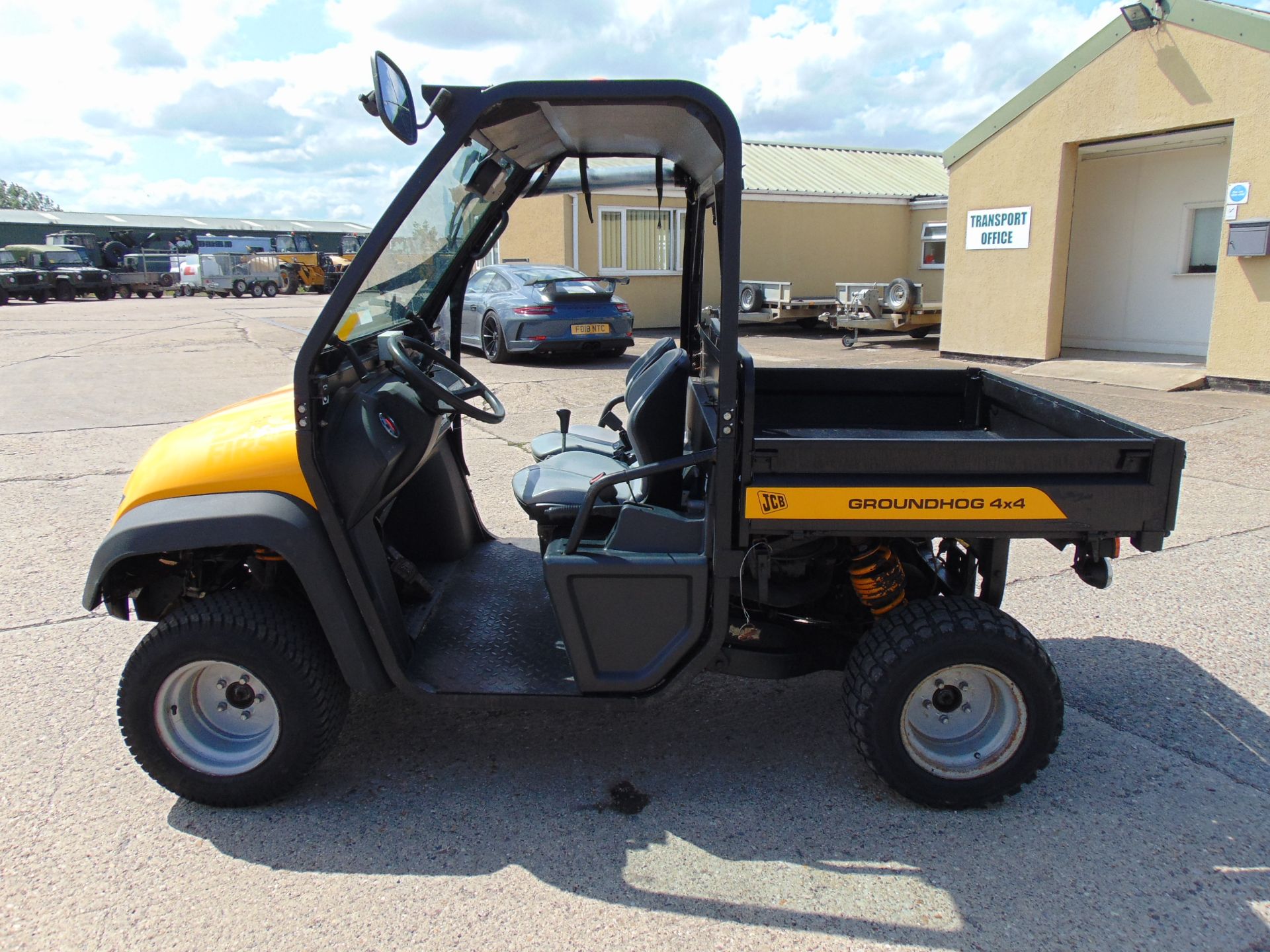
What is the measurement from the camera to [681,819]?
2.74 metres

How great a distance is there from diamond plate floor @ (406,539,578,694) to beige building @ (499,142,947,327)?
44.1 ft

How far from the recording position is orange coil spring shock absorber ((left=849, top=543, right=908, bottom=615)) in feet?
9.53

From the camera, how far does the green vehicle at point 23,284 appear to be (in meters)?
31.9

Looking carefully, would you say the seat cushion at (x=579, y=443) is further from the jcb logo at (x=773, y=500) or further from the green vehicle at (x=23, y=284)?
the green vehicle at (x=23, y=284)

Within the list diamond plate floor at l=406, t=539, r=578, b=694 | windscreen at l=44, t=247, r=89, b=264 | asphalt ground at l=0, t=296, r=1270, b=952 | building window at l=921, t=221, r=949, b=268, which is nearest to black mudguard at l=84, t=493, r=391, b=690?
diamond plate floor at l=406, t=539, r=578, b=694

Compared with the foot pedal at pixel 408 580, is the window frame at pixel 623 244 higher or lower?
higher

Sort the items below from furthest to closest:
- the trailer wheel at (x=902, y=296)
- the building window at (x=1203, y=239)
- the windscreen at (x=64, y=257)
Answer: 1. the windscreen at (x=64, y=257)
2. the trailer wheel at (x=902, y=296)
3. the building window at (x=1203, y=239)

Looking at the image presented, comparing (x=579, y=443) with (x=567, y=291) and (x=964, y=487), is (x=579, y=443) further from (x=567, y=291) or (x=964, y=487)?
(x=567, y=291)

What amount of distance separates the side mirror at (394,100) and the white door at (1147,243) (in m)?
11.5

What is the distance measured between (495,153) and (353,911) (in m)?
2.38

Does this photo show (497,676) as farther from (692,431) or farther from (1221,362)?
(1221,362)

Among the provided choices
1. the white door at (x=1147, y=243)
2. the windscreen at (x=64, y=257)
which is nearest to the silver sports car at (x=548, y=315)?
the white door at (x=1147, y=243)

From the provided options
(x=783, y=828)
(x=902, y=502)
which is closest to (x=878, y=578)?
(x=902, y=502)

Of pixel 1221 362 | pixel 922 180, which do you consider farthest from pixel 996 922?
pixel 922 180
